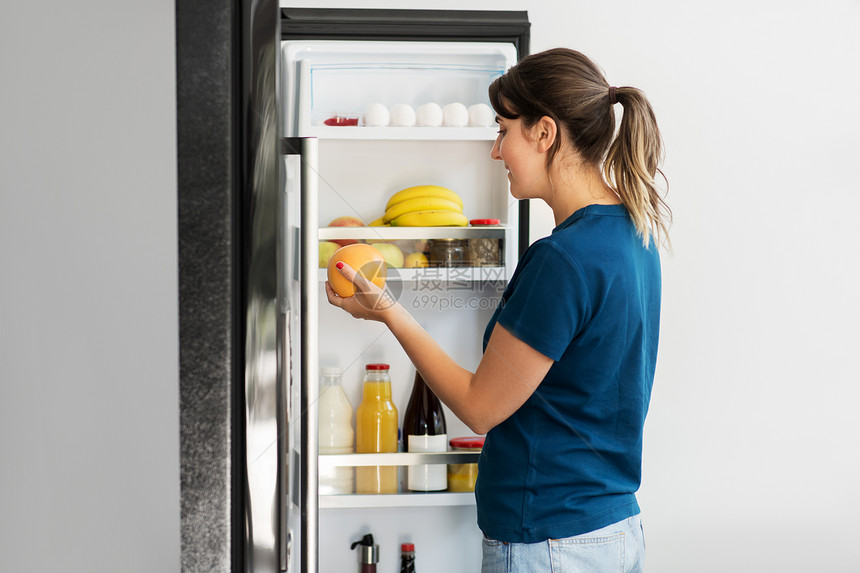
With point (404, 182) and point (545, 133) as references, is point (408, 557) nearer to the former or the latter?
point (404, 182)

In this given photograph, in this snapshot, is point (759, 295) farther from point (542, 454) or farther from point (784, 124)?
point (542, 454)

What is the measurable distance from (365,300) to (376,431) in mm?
506

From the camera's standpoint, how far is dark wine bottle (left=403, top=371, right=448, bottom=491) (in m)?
1.27

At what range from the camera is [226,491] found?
0.81 ft

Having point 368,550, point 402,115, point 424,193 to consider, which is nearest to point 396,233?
point 424,193

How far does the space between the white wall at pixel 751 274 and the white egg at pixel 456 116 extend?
389 mm

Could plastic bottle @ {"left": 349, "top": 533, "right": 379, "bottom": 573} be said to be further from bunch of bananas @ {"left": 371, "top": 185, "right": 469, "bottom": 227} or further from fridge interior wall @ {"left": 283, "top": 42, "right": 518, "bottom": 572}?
bunch of bananas @ {"left": 371, "top": 185, "right": 469, "bottom": 227}

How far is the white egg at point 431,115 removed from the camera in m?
1.24

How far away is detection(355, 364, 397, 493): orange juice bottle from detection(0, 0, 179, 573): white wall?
1090 millimetres

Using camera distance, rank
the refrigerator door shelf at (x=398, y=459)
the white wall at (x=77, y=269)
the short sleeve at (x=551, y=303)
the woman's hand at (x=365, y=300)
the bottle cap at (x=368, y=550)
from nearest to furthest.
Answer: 1. the white wall at (x=77, y=269)
2. the short sleeve at (x=551, y=303)
3. the woman's hand at (x=365, y=300)
4. the refrigerator door shelf at (x=398, y=459)
5. the bottle cap at (x=368, y=550)

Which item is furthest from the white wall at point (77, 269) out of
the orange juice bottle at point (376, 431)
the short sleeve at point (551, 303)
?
the orange juice bottle at point (376, 431)

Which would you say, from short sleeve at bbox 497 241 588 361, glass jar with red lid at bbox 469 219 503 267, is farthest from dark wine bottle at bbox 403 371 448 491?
short sleeve at bbox 497 241 588 361

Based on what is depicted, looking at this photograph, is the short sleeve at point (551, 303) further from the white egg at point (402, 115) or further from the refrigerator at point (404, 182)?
the white egg at point (402, 115)

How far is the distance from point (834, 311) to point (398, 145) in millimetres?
988
